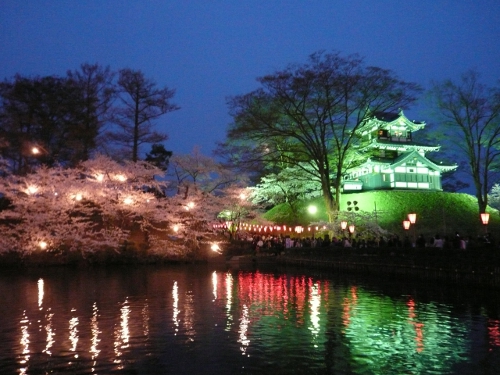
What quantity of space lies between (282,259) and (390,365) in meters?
25.3

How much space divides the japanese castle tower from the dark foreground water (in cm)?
2807

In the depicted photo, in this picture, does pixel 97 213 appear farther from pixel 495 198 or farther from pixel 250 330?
pixel 495 198

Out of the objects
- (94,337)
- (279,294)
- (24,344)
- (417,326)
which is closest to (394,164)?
(279,294)

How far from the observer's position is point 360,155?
135 ft

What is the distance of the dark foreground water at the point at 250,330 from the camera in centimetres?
777

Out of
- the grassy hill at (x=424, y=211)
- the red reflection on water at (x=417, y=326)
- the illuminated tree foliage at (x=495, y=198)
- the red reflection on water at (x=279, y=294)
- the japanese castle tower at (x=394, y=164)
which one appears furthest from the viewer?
the illuminated tree foliage at (x=495, y=198)

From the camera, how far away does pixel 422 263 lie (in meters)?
19.6

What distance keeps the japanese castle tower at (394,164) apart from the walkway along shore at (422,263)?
712 inches

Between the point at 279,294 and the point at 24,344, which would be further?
the point at 279,294

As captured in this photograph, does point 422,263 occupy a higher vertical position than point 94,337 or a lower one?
higher

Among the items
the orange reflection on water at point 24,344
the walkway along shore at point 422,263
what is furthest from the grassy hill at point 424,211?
the orange reflection on water at point 24,344

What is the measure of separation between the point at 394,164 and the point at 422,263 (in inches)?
1043

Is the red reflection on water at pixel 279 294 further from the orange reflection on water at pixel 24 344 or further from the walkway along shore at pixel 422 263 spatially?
the orange reflection on water at pixel 24 344

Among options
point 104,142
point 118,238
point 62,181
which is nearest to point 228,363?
point 118,238
